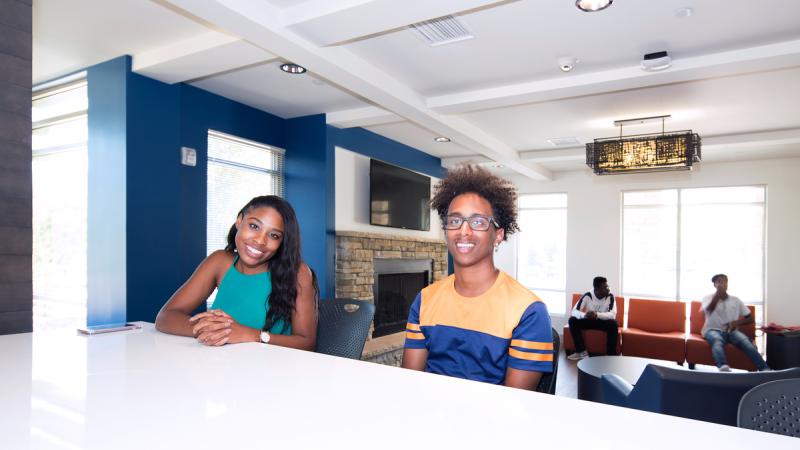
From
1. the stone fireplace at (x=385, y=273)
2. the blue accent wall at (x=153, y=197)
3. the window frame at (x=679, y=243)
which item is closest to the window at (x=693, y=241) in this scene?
the window frame at (x=679, y=243)

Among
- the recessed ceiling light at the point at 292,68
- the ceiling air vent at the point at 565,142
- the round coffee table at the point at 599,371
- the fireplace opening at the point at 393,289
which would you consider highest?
the recessed ceiling light at the point at 292,68

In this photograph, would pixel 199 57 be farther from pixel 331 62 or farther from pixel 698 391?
pixel 698 391

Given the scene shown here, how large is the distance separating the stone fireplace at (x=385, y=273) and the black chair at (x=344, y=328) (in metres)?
3.05

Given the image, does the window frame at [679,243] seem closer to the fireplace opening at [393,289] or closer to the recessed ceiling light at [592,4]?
the fireplace opening at [393,289]

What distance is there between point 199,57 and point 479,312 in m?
2.72

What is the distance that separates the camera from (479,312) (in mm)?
1507

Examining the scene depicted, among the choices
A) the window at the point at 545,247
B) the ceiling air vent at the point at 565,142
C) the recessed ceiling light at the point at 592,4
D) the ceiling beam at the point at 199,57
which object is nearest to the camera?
the recessed ceiling light at the point at 592,4

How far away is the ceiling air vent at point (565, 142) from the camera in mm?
5887

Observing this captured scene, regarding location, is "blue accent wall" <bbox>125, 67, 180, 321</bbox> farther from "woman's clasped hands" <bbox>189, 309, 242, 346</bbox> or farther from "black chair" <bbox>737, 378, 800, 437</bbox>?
"black chair" <bbox>737, 378, 800, 437</bbox>

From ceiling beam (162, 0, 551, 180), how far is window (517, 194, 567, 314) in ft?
9.72

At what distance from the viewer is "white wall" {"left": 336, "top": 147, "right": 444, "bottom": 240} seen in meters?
5.18

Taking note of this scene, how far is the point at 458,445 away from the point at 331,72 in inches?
121

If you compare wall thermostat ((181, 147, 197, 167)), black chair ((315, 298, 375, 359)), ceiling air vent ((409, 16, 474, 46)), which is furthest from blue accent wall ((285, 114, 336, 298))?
black chair ((315, 298, 375, 359))

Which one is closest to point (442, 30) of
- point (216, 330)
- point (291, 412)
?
point (216, 330)
